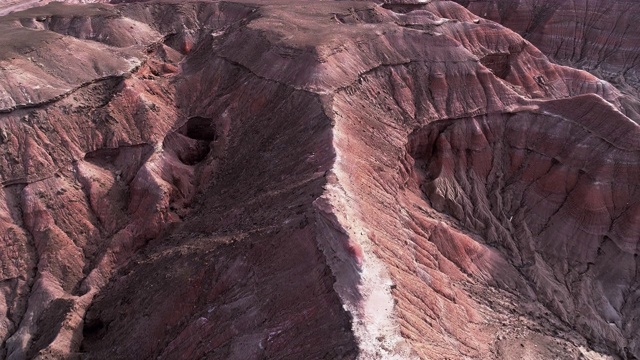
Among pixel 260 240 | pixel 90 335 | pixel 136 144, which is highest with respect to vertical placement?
pixel 260 240

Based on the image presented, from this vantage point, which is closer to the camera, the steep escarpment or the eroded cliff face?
the eroded cliff face

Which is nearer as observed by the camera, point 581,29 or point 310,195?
point 310,195

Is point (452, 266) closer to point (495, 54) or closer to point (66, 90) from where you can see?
point (495, 54)

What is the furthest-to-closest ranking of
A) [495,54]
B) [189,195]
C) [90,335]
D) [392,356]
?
1. [495,54]
2. [189,195]
3. [90,335]
4. [392,356]

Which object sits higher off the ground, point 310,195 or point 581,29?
point 310,195

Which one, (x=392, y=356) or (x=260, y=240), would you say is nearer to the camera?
(x=392, y=356)

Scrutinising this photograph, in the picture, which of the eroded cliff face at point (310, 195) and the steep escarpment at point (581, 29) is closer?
the eroded cliff face at point (310, 195)

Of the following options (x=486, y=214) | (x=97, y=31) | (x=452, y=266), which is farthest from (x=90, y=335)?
(x=97, y=31)

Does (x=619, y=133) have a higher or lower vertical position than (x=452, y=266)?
higher
